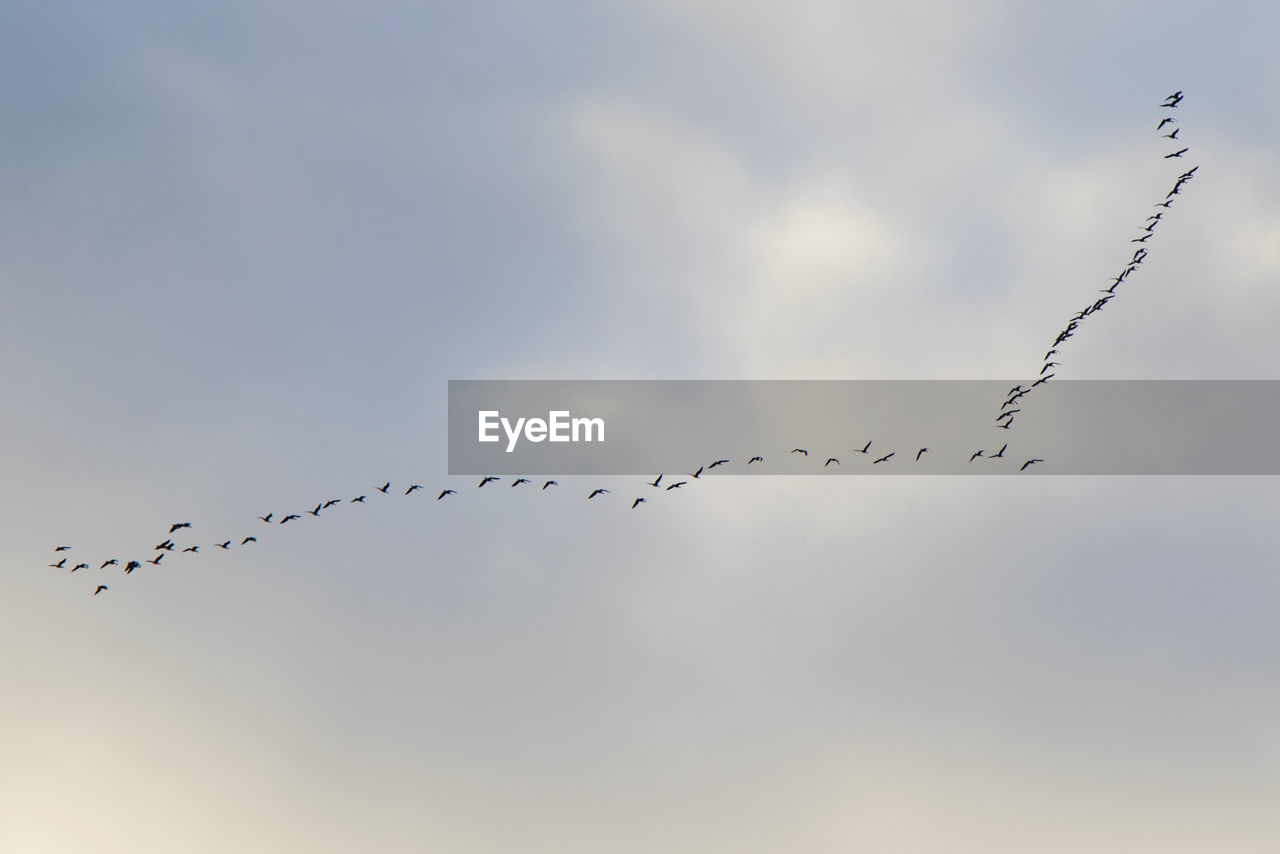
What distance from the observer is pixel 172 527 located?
128 metres

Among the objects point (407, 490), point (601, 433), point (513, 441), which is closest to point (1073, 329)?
point (601, 433)

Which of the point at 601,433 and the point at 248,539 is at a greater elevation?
the point at 601,433

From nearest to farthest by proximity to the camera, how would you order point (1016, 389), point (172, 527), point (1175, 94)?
point (1175, 94) → point (172, 527) → point (1016, 389)

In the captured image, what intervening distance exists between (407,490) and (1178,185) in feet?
337

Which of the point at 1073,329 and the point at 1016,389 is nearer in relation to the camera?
the point at 1073,329

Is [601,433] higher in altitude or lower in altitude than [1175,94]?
lower

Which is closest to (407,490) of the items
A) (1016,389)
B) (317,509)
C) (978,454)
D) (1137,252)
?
(317,509)

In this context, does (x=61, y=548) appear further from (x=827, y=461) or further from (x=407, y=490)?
(x=827, y=461)

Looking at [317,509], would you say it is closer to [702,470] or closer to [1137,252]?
[702,470]

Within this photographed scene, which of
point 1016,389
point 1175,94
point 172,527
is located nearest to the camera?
point 1175,94

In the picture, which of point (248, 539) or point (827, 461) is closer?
point (248, 539)

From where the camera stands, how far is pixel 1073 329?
130 m

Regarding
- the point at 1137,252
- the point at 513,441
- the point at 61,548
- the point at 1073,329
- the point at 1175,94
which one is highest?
the point at 1175,94

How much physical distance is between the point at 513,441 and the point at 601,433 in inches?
440
